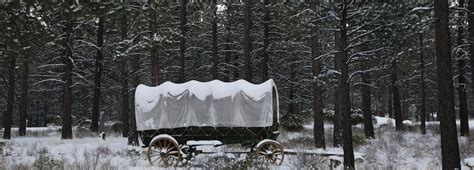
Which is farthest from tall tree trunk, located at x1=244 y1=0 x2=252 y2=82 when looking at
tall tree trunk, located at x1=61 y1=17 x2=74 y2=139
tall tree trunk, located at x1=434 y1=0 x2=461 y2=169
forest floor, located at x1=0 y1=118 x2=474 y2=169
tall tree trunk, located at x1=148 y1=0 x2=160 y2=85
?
tall tree trunk, located at x1=434 y1=0 x2=461 y2=169

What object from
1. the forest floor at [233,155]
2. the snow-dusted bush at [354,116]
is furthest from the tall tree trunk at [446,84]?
the snow-dusted bush at [354,116]

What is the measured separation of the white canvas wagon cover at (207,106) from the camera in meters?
14.5

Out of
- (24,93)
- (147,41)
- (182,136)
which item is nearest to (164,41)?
(147,41)

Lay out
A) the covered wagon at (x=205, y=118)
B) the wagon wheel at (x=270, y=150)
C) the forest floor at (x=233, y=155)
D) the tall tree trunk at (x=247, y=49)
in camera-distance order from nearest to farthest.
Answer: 1. the forest floor at (x=233, y=155)
2. the wagon wheel at (x=270, y=150)
3. the covered wagon at (x=205, y=118)
4. the tall tree trunk at (x=247, y=49)

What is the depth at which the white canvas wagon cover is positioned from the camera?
1452 centimetres

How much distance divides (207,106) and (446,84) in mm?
7399

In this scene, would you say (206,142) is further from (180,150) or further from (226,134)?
(180,150)

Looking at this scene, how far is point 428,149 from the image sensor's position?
18.8 m

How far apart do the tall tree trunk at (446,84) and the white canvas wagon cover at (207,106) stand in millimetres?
5425

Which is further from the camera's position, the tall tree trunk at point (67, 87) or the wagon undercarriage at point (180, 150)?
the tall tree trunk at point (67, 87)

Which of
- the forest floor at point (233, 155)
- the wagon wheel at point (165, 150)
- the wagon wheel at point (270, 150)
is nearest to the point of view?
the forest floor at point (233, 155)

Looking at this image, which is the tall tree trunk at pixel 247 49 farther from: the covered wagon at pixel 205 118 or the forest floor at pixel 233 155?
the covered wagon at pixel 205 118

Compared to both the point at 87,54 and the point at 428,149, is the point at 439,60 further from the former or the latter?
the point at 87,54

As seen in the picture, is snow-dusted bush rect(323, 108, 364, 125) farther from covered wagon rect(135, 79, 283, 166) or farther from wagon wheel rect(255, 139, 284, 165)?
wagon wheel rect(255, 139, 284, 165)
